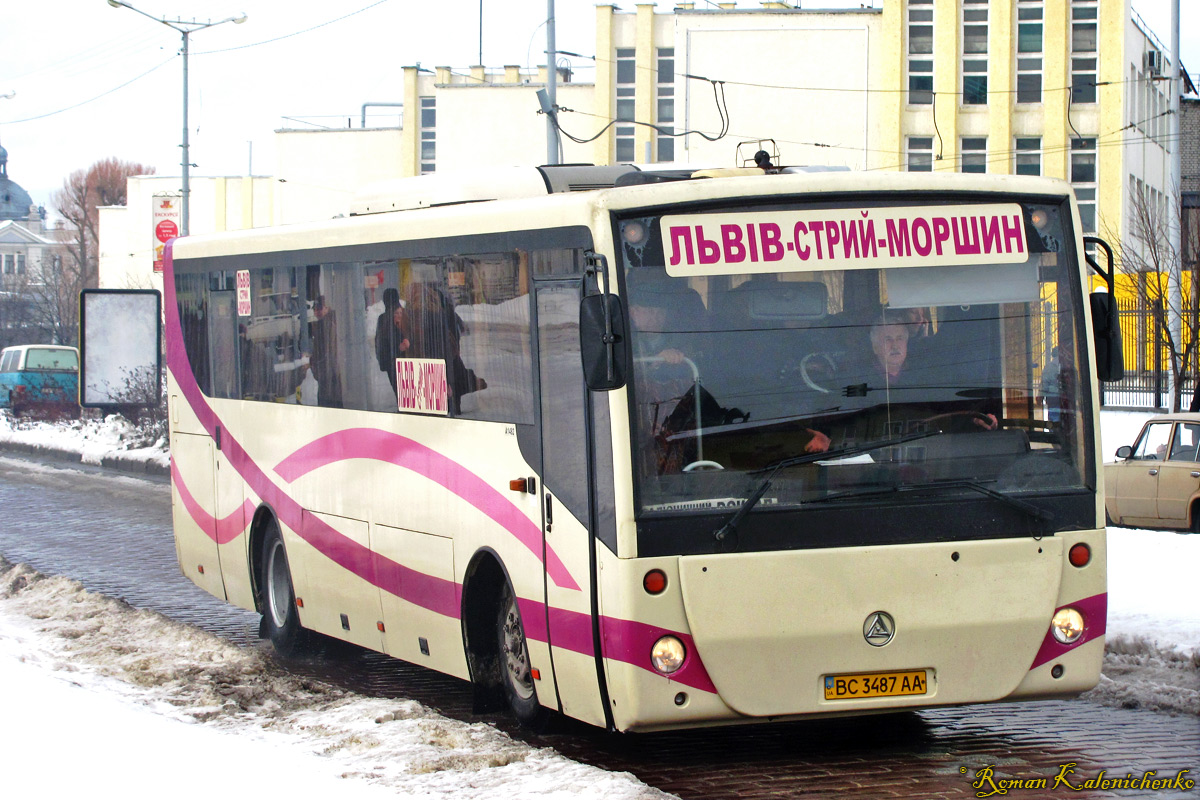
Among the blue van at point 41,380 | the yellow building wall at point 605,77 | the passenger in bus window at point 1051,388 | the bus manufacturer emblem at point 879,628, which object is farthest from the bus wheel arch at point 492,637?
the yellow building wall at point 605,77

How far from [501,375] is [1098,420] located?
111 inches

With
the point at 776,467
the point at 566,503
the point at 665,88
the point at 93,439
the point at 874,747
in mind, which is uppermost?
the point at 665,88

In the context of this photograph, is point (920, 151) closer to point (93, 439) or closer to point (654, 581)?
point (93, 439)

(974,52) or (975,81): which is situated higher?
(974,52)

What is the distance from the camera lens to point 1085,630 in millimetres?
7129

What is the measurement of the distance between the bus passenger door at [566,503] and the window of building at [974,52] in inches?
1781

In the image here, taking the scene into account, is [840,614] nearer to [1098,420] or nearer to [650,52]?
[1098,420]

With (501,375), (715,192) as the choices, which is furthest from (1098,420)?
(501,375)

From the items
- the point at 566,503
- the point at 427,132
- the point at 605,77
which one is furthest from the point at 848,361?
the point at 427,132

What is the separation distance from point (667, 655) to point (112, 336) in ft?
70.1

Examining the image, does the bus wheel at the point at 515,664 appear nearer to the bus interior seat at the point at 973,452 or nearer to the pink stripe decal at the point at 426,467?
the pink stripe decal at the point at 426,467

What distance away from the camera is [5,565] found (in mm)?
14367

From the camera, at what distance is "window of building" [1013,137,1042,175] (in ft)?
165

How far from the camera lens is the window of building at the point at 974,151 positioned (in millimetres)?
50625
